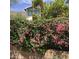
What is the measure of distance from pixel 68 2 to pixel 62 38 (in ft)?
1.11

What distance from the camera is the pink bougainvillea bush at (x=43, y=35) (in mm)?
1662

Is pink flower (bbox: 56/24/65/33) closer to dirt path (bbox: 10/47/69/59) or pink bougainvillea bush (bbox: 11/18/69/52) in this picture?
pink bougainvillea bush (bbox: 11/18/69/52)

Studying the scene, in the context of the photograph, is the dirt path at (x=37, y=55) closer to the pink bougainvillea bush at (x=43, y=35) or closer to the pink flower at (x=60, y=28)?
the pink bougainvillea bush at (x=43, y=35)

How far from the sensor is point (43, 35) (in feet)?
5.50

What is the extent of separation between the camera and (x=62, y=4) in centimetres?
168

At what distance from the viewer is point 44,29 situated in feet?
5.51

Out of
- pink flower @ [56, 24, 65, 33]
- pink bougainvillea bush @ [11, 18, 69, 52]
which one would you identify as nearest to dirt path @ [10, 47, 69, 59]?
pink bougainvillea bush @ [11, 18, 69, 52]

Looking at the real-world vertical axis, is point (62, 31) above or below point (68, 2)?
below

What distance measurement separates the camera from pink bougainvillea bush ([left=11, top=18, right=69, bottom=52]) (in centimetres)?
166

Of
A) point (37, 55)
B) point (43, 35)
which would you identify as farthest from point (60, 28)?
point (37, 55)
